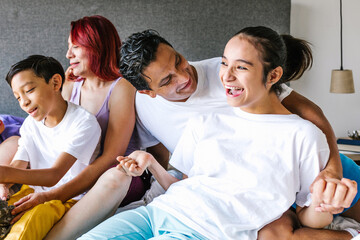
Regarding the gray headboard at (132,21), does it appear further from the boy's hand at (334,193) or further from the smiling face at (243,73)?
the boy's hand at (334,193)

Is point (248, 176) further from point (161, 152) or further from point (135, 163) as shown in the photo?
point (161, 152)

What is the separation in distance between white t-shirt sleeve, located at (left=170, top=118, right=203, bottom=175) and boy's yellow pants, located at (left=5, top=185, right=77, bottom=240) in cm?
44

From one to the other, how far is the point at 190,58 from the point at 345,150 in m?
1.20

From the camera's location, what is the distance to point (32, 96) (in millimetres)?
1467

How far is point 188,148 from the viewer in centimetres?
130

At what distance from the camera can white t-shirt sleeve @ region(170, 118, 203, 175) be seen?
50.9 inches

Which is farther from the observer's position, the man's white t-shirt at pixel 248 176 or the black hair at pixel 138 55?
the black hair at pixel 138 55

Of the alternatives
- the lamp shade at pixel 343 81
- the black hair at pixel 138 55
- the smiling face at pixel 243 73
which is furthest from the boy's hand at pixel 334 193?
the lamp shade at pixel 343 81

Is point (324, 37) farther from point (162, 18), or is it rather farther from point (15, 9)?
point (15, 9)

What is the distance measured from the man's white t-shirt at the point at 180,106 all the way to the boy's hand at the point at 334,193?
535 mm

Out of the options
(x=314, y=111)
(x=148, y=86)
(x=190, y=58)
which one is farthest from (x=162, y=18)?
(x=314, y=111)

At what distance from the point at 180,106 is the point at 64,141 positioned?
50cm

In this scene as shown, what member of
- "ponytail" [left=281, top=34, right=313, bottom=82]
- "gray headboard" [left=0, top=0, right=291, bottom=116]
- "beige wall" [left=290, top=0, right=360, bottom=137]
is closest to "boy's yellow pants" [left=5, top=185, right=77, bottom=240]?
"ponytail" [left=281, top=34, right=313, bottom=82]

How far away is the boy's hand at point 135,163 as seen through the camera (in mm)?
1211
